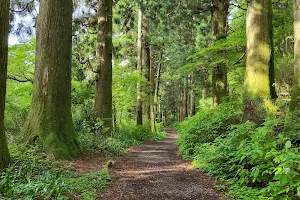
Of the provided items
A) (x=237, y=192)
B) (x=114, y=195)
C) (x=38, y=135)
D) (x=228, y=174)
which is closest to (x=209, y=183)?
(x=228, y=174)

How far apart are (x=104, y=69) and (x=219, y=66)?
5263 millimetres

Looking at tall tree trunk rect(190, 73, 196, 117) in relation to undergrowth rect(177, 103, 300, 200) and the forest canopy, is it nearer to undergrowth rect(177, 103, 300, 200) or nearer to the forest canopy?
the forest canopy

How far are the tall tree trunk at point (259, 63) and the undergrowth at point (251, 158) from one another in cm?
66

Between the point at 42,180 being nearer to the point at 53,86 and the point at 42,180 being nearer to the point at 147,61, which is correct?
the point at 53,86

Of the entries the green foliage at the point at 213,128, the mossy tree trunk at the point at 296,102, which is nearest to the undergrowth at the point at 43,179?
the green foliage at the point at 213,128

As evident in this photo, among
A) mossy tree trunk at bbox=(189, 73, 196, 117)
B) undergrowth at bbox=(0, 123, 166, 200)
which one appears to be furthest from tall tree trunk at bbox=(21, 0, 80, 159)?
mossy tree trunk at bbox=(189, 73, 196, 117)

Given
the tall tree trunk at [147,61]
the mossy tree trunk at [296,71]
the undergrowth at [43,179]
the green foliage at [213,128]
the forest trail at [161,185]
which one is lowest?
the forest trail at [161,185]

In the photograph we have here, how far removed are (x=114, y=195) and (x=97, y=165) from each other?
7.95 feet

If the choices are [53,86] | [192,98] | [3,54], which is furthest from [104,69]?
[192,98]

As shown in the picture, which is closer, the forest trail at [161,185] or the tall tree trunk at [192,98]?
the forest trail at [161,185]

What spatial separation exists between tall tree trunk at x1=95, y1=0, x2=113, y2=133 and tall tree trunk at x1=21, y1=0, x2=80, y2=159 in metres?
3.76

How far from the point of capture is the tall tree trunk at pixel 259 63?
6.68 metres

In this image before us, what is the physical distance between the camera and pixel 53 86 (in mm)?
6848

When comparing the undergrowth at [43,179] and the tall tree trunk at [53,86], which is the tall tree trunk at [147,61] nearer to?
the tall tree trunk at [53,86]
